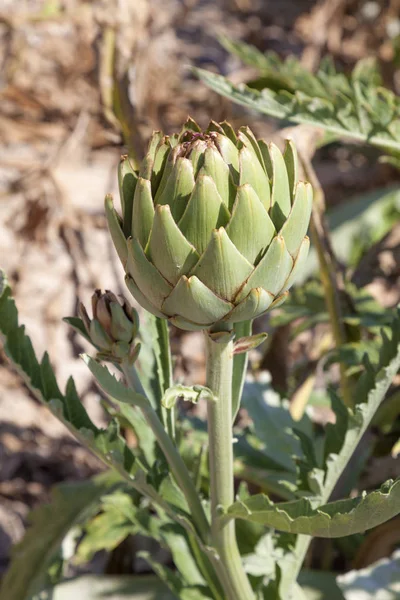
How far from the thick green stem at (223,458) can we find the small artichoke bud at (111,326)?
58 millimetres

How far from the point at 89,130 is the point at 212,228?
1.77 metres

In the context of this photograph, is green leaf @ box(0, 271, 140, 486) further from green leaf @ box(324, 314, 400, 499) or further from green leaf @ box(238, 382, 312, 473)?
green leaf @ box(238, 382, 312, 473)

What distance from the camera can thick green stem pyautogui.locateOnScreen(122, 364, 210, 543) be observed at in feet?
1.66

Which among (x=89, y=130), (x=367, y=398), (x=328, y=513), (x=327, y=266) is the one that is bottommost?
(x=328, y=513)

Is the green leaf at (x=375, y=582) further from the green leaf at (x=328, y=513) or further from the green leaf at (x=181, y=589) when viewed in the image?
the green leaf at (x=328, y=513)

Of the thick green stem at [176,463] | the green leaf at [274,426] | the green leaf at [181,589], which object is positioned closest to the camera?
the thick green stem at [176,463]

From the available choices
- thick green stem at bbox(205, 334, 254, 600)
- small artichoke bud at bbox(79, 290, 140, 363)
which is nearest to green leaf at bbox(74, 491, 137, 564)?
thick green stem at bbox(205, 334, 254, 600)

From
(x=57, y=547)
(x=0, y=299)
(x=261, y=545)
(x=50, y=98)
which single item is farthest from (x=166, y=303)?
(x=50, y=98)

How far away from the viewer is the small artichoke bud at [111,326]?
479mm

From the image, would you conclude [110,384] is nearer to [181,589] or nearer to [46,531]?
[181,589]

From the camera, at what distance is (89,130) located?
6.80 ft

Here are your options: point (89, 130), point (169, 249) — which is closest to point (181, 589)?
point (169, 249)

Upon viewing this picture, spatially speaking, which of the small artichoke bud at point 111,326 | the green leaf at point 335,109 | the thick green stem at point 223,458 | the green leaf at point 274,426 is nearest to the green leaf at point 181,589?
the thick green stem at point 223,458

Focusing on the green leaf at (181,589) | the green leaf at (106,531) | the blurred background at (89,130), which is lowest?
the green leaf at (181,589)
